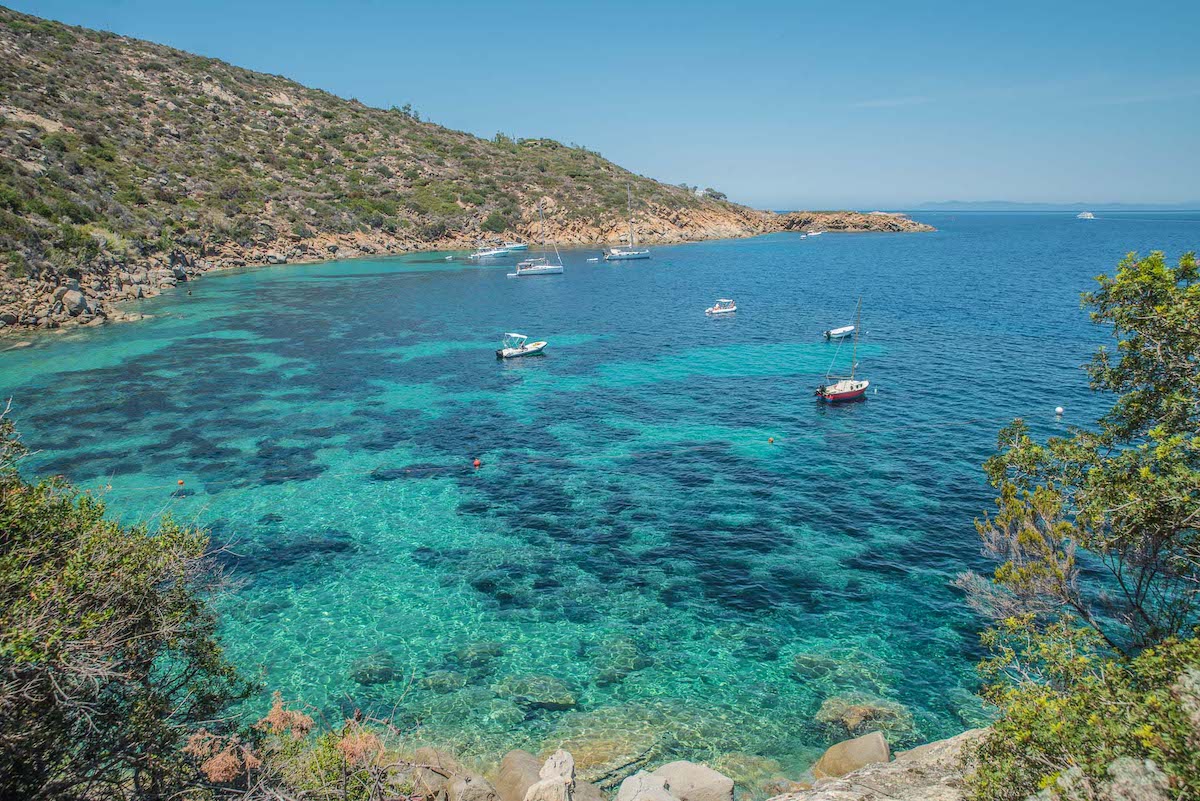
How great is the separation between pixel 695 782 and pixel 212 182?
136 metres

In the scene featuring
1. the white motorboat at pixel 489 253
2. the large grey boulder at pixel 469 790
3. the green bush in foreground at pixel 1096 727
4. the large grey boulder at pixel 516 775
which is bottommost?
the large grey boulder at pixel 516 775

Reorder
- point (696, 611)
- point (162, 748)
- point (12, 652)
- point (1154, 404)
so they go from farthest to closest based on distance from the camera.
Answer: point (696, 611)
point (1154, 404)
point (162, 748)
point (12, 652)

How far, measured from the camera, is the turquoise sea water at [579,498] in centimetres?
1959

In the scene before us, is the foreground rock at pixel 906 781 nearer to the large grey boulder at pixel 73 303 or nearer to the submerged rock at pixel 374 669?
the submerged rock at pixel 374 669

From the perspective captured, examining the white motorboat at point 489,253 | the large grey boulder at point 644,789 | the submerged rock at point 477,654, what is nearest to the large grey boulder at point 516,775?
the large grey boulder at point 644,789

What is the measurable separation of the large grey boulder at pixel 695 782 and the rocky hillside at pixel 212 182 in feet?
254

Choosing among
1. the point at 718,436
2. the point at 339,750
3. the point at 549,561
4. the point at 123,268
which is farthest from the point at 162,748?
the point at 123,268

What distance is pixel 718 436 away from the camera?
128ft

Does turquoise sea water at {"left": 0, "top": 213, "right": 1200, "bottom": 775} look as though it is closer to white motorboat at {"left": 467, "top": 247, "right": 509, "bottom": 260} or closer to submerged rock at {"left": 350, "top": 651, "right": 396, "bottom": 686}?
submerged rock at {"left": 350, "top": 651, "right": 396, "bottom": 686}

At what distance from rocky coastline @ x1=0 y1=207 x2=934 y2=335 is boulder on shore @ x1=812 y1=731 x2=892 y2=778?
7961 cm

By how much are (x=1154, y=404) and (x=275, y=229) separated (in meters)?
136

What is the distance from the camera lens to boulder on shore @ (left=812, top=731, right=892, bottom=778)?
51.1ft

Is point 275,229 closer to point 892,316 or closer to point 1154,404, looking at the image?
point 892,316

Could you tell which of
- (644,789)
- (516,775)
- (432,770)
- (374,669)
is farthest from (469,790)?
(374,669)
